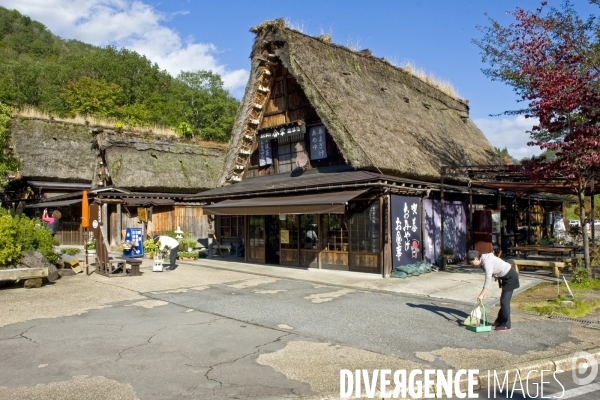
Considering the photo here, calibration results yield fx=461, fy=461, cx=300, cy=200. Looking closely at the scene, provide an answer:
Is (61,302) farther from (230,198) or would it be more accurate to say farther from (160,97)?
(160,97)

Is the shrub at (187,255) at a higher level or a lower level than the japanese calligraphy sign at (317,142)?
lower

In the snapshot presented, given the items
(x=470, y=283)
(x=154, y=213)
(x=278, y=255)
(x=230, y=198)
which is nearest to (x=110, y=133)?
(x=154, y=213)

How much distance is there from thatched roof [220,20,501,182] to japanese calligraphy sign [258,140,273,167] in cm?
102

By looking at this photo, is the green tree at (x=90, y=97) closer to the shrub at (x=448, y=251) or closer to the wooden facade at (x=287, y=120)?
the wooden facade at (x=287, y=120)

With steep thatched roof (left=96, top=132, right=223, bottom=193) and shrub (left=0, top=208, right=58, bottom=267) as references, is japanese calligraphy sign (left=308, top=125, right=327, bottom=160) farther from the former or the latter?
shrub (left=0, top=208, right=58, bottom=267)

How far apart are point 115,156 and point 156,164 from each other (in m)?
2.26

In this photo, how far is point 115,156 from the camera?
25.2 metres

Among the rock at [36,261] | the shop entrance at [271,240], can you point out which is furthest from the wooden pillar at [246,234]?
the rock at [36,261]

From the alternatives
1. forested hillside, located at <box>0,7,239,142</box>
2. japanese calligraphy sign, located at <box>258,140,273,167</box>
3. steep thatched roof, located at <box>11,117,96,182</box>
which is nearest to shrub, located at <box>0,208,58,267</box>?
japanese calligraphy sign, located at <box>258,140,273,167</box>

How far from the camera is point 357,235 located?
46.6 feet

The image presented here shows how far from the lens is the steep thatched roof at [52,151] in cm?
2777

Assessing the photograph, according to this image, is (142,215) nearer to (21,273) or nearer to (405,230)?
(21,273)

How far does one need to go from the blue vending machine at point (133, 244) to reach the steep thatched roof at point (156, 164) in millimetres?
4986

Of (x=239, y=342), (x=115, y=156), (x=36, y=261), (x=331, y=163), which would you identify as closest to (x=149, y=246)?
(x=115, y=156)
